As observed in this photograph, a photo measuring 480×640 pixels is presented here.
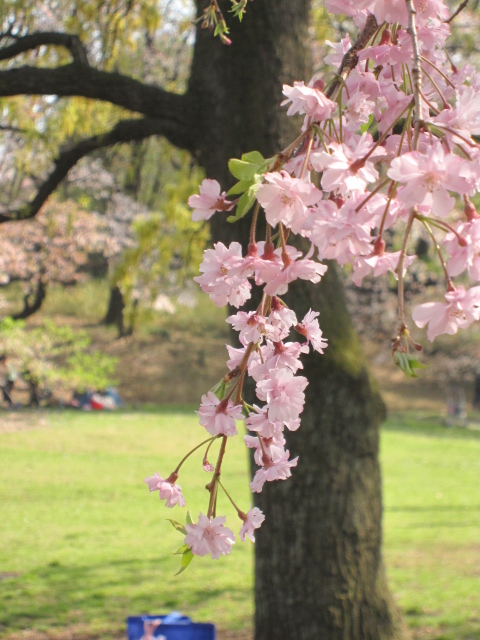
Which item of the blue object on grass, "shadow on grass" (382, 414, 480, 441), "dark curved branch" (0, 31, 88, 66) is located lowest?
"shadow on grass" (382, 414, 480, 441)

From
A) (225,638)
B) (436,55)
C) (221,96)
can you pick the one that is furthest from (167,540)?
(436,55)

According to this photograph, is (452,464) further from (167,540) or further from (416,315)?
(416,315)

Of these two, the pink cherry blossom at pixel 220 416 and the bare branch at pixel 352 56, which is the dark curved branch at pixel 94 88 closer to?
the bare branch at pixel 352 56

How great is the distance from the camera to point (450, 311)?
78 cm

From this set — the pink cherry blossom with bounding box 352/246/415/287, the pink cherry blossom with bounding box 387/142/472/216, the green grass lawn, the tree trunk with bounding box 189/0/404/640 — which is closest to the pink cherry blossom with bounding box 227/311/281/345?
the pink cherry blossom with bounding box 352/246/415/287

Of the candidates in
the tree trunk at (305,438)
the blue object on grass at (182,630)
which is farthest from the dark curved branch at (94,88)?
the blue object on grass at (182,630)

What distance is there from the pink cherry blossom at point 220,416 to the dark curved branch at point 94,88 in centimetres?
290

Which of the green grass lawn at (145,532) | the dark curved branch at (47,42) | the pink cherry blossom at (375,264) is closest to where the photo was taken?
the pink cherry blossom at (375,264)

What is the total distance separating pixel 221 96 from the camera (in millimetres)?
3564

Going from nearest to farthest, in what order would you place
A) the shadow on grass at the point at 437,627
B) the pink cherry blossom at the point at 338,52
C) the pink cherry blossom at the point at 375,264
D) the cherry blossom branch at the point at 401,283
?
the cherry blossom branch at the point at 401,283, the pink cherry blossom at the point at 375,264, the pink cherry blossom at the point at 338,52, the shadow on grass at the point at 437,627

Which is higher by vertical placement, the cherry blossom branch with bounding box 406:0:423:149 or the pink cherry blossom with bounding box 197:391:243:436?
the cherry blossom branch with bounding box 406:0:423:149

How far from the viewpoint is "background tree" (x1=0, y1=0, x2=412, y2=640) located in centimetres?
346

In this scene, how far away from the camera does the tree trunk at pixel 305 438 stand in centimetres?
347

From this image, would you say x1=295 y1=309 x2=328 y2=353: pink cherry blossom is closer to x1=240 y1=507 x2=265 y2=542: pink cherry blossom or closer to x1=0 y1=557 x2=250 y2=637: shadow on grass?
x1=240 y1=507 x2=265 y2=542: pink cherry blossom
